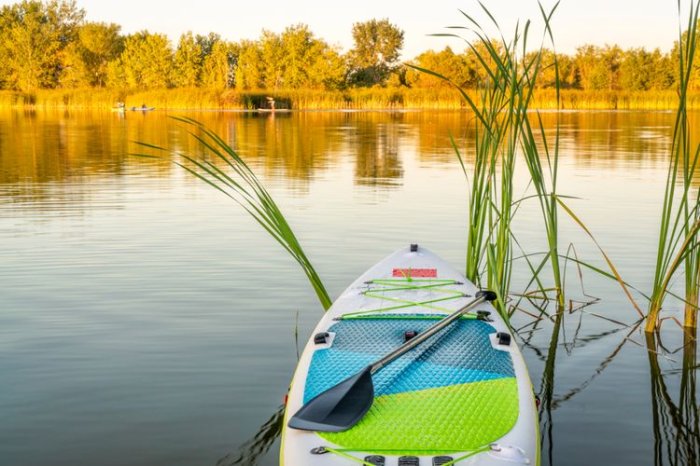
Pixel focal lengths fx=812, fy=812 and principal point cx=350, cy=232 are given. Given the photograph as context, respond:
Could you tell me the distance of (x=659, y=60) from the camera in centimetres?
6506

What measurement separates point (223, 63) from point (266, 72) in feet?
12.5

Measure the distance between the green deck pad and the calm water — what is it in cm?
88

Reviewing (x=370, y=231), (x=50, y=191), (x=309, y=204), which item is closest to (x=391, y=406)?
(x=370, y=231)

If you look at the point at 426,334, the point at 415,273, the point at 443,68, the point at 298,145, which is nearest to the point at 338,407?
the point at 426,334

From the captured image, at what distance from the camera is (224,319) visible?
7.29 m

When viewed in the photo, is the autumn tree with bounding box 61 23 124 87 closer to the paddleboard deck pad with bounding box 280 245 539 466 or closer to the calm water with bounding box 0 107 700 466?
the calm water with bounding box 0 107 700 466

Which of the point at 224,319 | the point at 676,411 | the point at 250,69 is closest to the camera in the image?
the point at 676,411

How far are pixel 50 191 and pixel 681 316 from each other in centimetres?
1191

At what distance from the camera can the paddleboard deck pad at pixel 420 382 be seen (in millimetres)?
3652

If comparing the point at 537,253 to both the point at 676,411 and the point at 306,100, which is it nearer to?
the point at 676,411

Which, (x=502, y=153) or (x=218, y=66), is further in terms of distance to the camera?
(x=218, y=66)

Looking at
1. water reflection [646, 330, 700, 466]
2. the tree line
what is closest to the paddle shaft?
water reflection [646, 330, 700, 466]

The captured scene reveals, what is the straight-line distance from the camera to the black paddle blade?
12.6 ft

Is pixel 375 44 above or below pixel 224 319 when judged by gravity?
above
